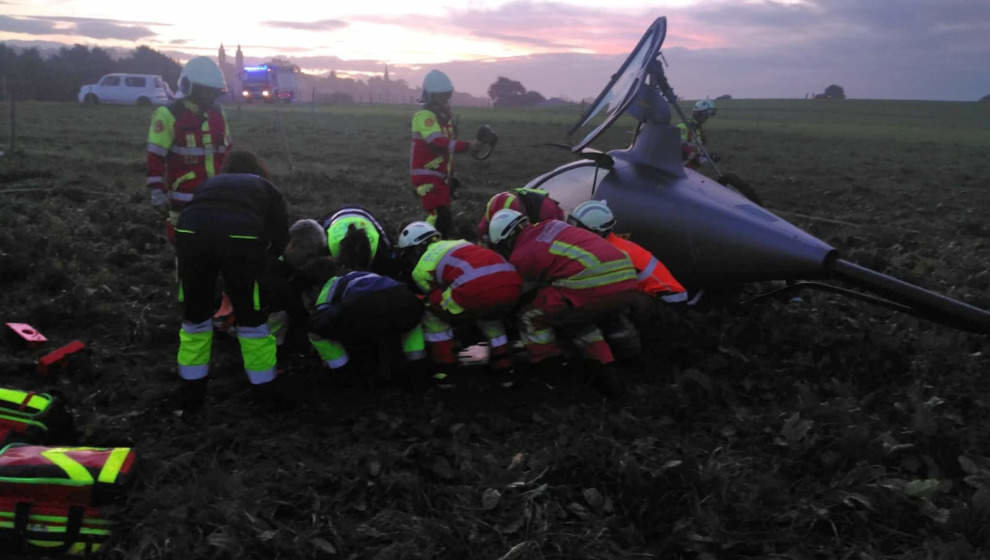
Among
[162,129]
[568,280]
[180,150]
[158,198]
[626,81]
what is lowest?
[568,280]

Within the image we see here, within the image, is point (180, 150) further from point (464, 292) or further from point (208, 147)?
point (464, 292)

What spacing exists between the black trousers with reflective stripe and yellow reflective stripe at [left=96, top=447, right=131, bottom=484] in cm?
101

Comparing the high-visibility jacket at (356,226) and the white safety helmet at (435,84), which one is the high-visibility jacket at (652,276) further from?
the white safety helmet at (435,84)

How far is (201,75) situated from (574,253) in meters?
3.68

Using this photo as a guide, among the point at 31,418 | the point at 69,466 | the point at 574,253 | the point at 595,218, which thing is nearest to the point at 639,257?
the point at 595,218

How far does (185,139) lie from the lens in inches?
221

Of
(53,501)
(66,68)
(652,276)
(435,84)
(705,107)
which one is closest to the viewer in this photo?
(53,501)

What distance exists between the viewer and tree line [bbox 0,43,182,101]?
50.1 m

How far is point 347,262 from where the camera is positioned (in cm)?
481

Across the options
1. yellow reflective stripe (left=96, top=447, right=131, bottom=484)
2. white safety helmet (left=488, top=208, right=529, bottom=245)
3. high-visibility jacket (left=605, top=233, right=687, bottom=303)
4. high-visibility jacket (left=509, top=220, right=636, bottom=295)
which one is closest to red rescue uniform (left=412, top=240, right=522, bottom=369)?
high-visibility jacket (left=509, top=220, right=636, bottom=295)

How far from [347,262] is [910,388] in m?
4.01

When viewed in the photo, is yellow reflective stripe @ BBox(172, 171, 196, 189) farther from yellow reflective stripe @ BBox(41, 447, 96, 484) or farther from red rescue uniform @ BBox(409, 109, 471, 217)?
yellow reflective stripe @ BBox(41, 447, 96, 484)

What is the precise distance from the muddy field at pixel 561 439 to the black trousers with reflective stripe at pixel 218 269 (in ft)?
2.19

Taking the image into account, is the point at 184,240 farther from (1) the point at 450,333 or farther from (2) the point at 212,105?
(2) the point at 212,105
